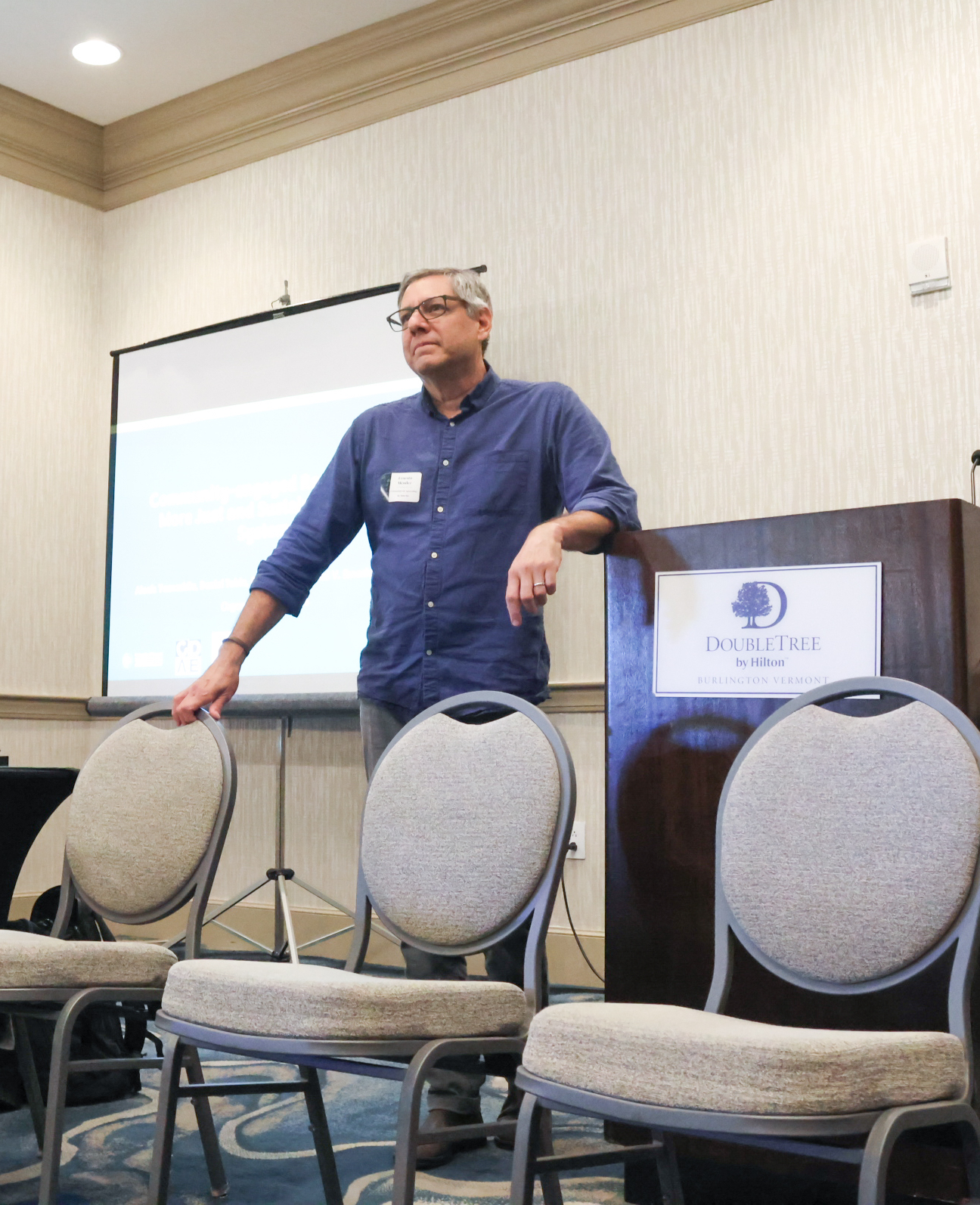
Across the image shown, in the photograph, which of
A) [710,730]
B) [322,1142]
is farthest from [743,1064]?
[322,1142]

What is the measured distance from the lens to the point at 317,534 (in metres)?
2.46

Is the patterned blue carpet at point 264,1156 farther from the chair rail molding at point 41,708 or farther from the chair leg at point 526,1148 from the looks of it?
the chair rail molding at point 41,708

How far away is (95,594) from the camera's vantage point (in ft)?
15.7

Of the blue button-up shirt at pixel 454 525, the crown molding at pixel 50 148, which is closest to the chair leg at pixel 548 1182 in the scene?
the blue button-up shirt at pixel 454 525

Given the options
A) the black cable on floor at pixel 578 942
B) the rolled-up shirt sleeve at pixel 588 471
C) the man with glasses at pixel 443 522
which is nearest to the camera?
the rolled-up shirt sleeve at pixel 588 471

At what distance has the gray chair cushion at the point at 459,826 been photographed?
1619 mm

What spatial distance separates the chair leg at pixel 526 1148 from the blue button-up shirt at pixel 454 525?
1007 mm

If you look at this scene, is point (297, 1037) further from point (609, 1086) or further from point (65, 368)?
point (65, 368)

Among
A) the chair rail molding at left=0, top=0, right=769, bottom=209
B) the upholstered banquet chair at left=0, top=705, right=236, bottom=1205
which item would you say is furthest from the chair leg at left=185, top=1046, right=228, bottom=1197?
the chair rail molding at left=0, top=0, right=769, bottom=209

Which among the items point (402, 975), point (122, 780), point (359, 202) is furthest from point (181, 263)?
point (122, 780)

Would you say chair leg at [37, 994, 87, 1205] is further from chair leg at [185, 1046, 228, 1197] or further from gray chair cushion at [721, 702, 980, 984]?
gray chair cushion at [721, 702, 980, 984]

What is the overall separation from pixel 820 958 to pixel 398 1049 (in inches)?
18.8

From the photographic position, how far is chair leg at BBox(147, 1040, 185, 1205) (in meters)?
1.51

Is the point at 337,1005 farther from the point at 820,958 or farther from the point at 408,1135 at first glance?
the point at 820,958
